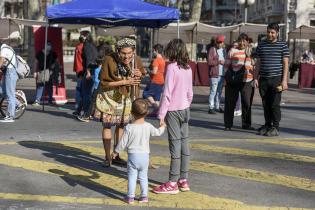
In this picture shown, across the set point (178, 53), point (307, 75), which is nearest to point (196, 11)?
point (307, 75)

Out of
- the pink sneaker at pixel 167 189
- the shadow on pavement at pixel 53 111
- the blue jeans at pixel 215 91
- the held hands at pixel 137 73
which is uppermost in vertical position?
the held hands at pixel 137 73

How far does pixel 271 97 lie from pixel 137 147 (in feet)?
16.6

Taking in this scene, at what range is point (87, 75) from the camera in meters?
12.1

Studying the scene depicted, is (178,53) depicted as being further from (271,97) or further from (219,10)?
(219,10)

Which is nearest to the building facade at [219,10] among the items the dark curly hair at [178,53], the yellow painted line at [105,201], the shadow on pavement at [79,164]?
the shadow on pavement at [79,164]

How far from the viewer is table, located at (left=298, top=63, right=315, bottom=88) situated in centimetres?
2436

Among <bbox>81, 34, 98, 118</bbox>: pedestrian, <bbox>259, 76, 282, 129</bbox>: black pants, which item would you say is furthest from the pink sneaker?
<bbox>81, 34, 98, 118</bbox>: pedestrian

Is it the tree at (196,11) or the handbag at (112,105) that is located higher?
the tree at (196,11)

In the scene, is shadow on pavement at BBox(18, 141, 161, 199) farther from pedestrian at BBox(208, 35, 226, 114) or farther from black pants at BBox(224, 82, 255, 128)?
pedestrian at BBox(208, 35, 226, 114)

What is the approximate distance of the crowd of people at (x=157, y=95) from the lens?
589 cm

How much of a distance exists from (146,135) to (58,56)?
32.3 feet

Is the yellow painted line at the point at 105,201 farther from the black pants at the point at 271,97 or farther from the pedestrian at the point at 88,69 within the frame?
the pedestrian at the point at 88,69

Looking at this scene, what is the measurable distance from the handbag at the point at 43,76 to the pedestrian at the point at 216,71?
420cm

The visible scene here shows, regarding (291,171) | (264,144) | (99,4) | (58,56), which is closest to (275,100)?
(264,144)
